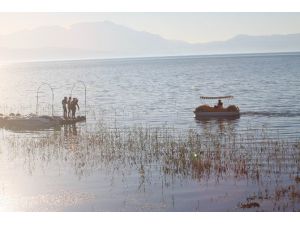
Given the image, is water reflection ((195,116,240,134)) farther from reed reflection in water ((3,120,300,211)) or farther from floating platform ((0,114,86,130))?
floating platform ((0,114,86,130))

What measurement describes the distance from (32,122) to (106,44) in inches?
326

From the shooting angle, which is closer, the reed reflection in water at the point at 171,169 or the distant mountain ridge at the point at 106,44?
the reed reflection in water at the point at 171,169

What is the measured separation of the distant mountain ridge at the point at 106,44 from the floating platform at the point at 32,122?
7.68 metres

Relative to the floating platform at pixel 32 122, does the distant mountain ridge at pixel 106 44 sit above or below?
above

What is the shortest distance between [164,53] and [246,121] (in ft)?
27.6

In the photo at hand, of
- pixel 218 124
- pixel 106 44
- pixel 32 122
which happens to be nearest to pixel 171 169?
pixel 106 44

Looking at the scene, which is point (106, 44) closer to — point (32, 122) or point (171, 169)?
point (171, 169)

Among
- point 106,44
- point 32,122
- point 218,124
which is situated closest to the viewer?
point 106,44

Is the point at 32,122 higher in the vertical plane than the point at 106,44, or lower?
lower

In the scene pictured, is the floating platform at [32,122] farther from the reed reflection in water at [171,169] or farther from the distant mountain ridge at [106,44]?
the distant mountain ridge at [106,44]

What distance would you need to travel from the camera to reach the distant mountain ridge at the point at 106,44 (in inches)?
443

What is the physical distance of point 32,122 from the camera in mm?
20328

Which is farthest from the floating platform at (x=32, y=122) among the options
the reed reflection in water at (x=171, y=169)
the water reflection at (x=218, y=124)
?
the water reflection at (x=218, y=124)
